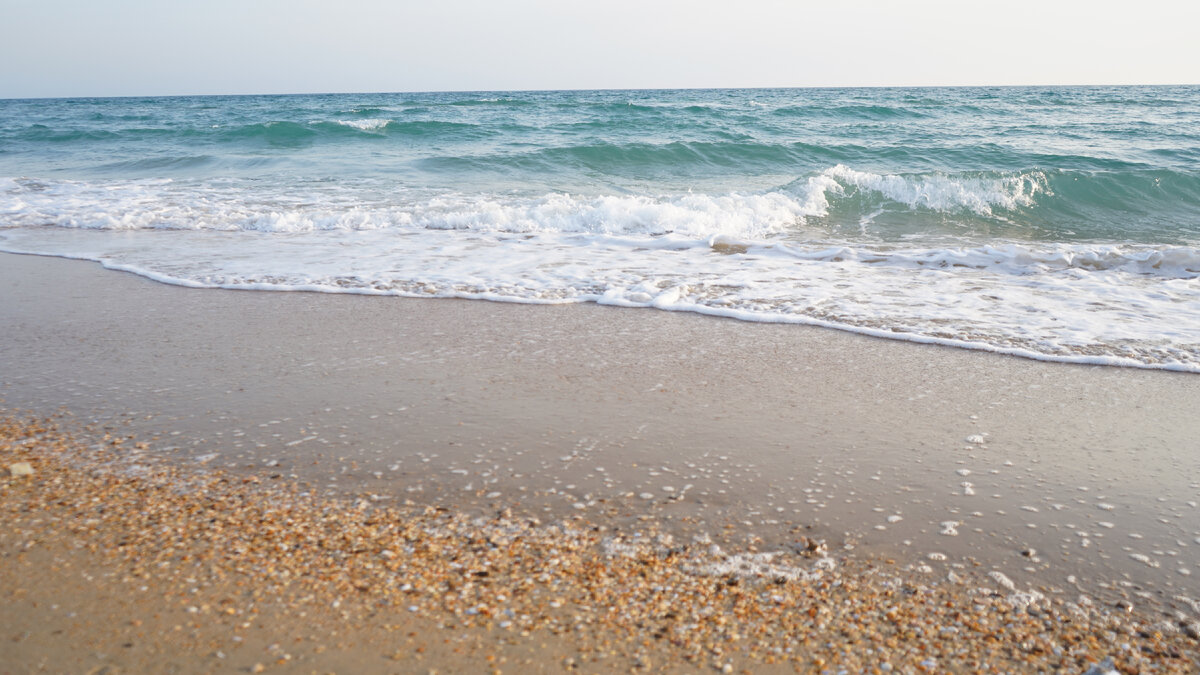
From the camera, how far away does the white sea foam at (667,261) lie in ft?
15.3

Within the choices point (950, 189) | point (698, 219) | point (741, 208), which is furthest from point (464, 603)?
point (950, 189)

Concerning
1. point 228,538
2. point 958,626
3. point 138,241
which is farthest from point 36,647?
point 138,241

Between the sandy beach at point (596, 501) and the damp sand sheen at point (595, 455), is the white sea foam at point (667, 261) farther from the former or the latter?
the sandy beach at point (596, 501)

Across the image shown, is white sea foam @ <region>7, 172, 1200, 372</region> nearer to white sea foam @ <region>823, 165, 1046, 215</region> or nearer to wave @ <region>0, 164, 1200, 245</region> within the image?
wave @ <region>0, 164, 1200, 245</region>

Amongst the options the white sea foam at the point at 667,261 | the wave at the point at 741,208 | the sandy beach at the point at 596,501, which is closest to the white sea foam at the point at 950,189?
the wave at the point at 741,208

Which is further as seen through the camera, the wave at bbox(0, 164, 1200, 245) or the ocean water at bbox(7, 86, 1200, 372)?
the wave at bbox(0, 164, 1200, 245)

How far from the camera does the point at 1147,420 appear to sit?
3162mm

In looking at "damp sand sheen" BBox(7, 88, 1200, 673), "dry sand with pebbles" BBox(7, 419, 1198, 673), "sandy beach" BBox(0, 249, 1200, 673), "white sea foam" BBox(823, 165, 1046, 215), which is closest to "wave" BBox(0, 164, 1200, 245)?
"white sea foam" BBox(823, 165, 1046, 215)

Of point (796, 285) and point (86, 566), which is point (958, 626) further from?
point (796, 285)

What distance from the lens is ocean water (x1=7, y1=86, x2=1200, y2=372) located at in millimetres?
5145

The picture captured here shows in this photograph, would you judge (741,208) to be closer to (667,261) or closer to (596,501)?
(667,261)

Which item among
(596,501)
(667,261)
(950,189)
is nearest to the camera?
(596,501)

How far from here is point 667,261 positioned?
6531 millimetres

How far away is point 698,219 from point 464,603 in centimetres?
712
